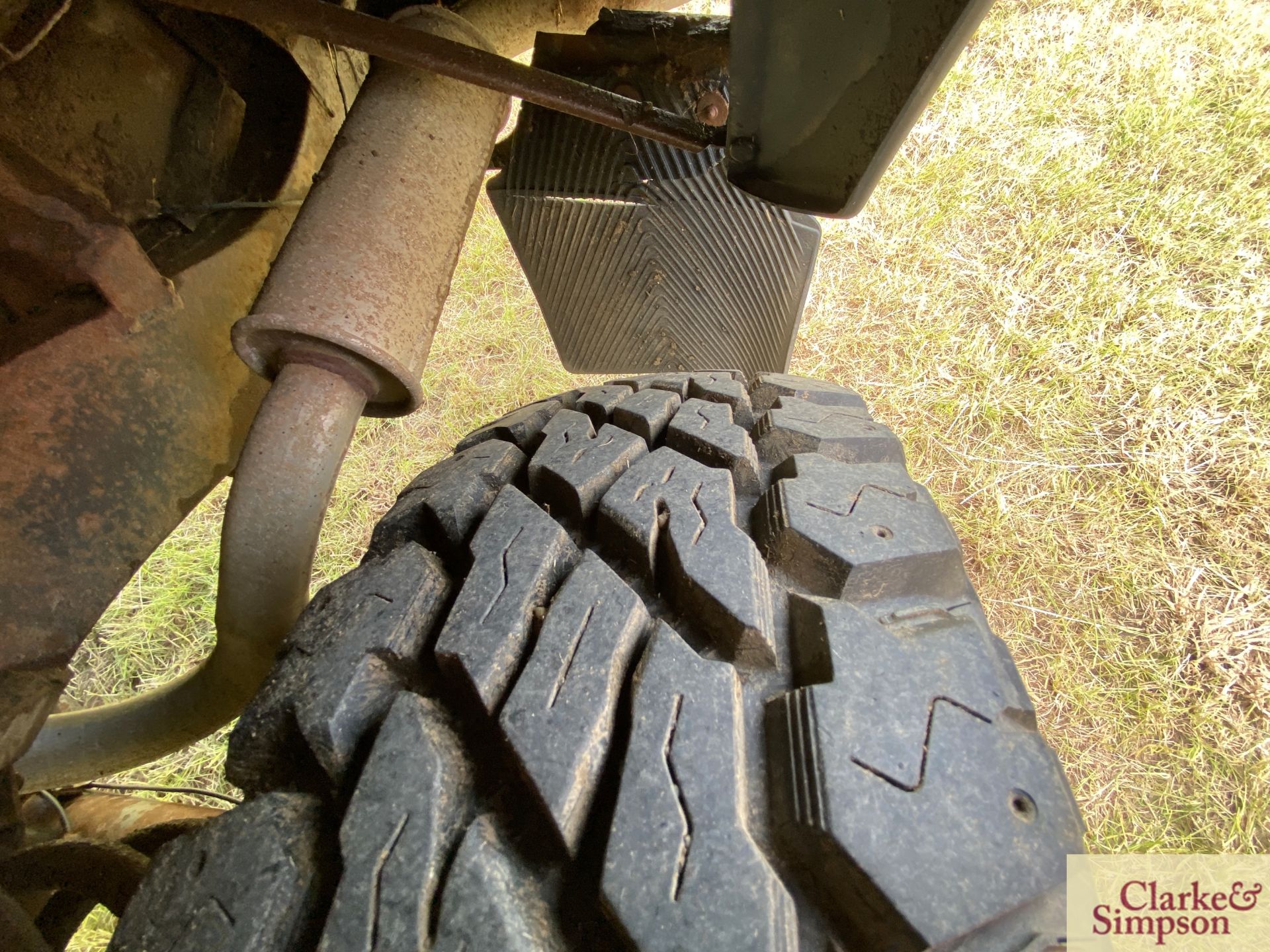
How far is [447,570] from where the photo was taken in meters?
0.81

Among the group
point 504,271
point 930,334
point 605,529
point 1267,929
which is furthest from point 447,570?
point 504,271

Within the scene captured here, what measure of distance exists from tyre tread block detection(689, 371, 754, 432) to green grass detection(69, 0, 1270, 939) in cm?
71

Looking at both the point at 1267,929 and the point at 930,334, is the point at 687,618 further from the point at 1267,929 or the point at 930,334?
the point at 930,334

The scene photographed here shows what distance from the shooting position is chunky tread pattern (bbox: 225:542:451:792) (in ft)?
2.05

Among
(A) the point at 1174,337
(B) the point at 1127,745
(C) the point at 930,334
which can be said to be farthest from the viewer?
(C) the point at 930,334

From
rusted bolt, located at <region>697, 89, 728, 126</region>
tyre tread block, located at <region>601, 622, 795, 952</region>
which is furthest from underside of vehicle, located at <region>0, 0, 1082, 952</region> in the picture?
rusted bolt, located at <region>697, 89, 728, 126</region>

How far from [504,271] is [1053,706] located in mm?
1768

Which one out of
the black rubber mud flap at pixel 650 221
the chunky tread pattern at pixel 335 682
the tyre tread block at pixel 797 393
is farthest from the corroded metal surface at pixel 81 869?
the black rubber mud flap at pixel 650 221

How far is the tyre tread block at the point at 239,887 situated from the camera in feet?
1.76

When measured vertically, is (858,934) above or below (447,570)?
below

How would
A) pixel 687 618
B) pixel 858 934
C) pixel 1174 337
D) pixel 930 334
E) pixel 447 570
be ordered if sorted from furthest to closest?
pixel 930 334, pixel 1174 337, pixel 447 570, pixel 687 618, pixel 858 934

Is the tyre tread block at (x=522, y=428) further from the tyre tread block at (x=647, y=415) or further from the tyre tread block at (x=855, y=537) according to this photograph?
the tyre tread block at (x=855, y=537)

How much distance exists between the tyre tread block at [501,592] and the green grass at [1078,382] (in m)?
1.02

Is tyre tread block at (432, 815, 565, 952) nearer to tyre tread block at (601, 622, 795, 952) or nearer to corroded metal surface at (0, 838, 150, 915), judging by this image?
tyre tread block at (601, 622, 795, 952)
